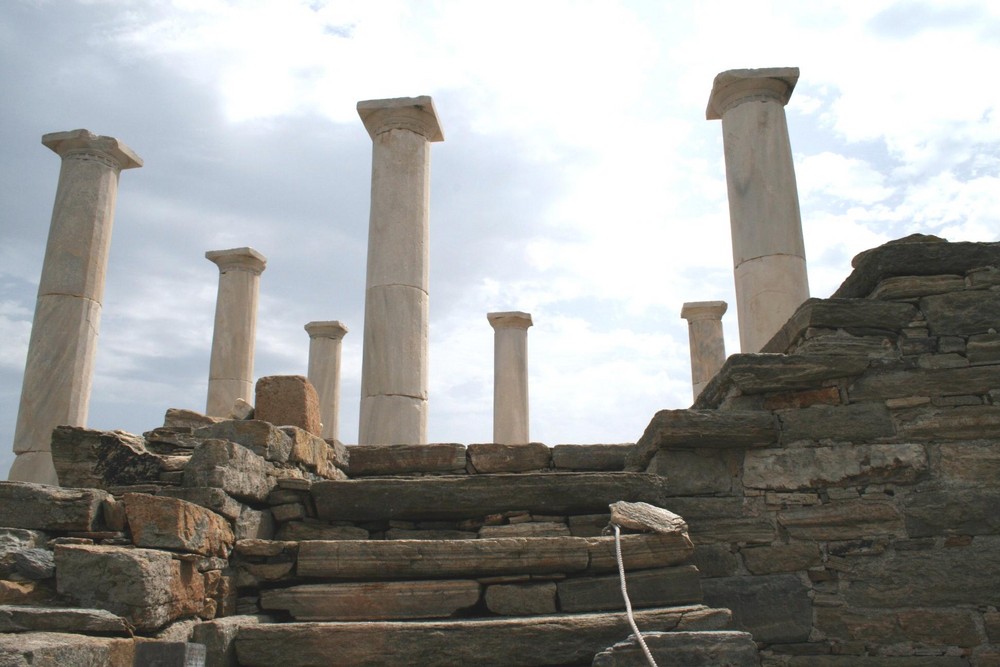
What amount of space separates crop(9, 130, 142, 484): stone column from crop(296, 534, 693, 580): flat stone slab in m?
10.1

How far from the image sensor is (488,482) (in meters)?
5.13

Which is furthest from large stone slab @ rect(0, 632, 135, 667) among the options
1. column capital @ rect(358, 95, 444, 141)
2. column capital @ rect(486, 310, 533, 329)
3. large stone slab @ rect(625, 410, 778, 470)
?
column capital @ rect(486, 310, 533, 329)

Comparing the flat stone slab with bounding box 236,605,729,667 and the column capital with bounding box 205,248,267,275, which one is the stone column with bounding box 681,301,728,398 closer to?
the column capital with bounding box 205,248,267,275

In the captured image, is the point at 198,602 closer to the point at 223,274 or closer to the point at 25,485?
the point at 25,485

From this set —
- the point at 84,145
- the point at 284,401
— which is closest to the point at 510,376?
the point at 84,145

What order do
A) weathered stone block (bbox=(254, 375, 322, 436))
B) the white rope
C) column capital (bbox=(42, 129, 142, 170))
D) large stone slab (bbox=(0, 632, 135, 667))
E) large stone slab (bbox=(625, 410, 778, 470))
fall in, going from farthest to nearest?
1. column capital (bbox=(42, 129, 142, 170))
2. weathered stone block (bbox=(254, 375, 322, 436))
3. large stone slab (bbox=(625, 410, 778, 470))
4. the white rope
5. large stone slab (bbox=(0, 632, 135, 667))

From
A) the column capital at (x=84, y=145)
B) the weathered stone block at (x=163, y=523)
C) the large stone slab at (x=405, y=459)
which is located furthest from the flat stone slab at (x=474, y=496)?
the column capital at (x=84, y=145)

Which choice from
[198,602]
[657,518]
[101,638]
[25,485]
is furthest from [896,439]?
[25,485]

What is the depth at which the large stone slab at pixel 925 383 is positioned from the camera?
5.34 m

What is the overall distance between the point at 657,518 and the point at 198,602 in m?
2.51

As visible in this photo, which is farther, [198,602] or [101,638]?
[198,602]

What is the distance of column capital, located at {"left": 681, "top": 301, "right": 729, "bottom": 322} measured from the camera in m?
20.3

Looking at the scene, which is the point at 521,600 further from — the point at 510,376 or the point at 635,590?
the point at 510,376

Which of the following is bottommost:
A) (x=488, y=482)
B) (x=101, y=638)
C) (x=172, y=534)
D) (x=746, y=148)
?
(x=101, y=638)
